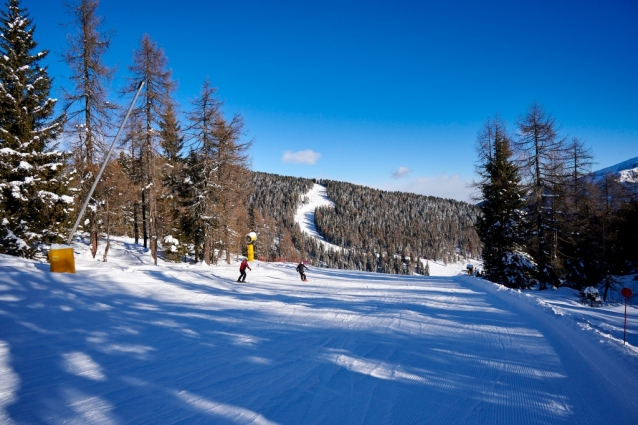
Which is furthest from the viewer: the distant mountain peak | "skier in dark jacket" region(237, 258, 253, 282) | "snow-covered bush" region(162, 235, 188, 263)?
the distant mountain peak

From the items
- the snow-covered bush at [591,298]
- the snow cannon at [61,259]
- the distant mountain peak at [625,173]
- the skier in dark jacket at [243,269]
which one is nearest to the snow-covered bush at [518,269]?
the snow-covered bush at [591,298]

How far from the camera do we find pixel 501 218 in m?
23.9

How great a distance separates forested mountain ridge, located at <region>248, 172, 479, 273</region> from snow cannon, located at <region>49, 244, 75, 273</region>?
3995 inches

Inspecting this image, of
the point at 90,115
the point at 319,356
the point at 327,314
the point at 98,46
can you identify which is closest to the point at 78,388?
the point at 319,356

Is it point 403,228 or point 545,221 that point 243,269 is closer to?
point 545,221

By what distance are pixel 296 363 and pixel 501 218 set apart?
23.3m

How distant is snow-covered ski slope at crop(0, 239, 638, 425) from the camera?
4.04 m

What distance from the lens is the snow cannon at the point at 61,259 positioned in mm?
11609

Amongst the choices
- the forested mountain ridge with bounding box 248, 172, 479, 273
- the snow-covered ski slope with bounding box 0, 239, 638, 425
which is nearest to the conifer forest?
the snow-covered ski slope with bounding box 0, 239, 638, 425

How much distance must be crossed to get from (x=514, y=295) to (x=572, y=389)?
809cm

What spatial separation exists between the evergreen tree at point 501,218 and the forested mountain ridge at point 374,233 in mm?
93363

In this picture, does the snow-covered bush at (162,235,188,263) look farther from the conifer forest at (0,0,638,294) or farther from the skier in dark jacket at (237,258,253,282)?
the skier in dark jacket at (237,258,253,282)

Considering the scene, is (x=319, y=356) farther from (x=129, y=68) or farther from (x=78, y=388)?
(x=129, y=68)

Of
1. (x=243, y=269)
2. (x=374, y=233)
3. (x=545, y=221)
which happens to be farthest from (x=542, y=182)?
(x=374, y=233)
